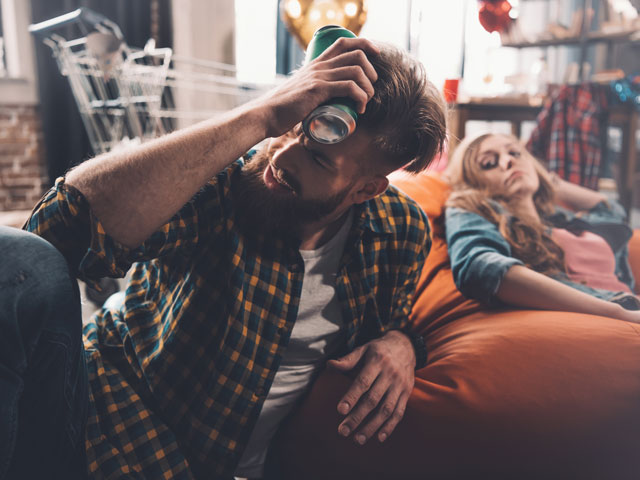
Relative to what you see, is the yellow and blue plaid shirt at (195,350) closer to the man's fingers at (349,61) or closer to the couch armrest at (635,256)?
the man's fingers at (349,61)

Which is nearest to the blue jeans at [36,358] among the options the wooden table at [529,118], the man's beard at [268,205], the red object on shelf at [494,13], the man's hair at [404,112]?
the man's beard at [268,205]

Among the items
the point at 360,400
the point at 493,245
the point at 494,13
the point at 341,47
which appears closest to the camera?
the point at 341,47

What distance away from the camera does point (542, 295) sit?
998mm

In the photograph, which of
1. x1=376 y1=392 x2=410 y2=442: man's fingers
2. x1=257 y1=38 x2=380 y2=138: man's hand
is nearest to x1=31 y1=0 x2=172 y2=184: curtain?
x1=257 y1=38 x2=380 y2=138: man's hand

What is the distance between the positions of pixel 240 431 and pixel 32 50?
3182 mm

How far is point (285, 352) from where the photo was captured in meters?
0.92

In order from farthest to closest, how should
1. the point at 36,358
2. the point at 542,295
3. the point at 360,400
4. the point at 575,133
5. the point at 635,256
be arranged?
1. the point at 575,133
2. the point at 635,256
3. the point at 542,295
4. the point at 360,400
5. the point at 36,358

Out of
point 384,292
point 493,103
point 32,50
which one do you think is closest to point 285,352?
point 384,292

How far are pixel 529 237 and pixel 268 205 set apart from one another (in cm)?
68

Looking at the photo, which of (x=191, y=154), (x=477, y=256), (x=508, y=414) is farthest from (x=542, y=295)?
(x=191, y=154)

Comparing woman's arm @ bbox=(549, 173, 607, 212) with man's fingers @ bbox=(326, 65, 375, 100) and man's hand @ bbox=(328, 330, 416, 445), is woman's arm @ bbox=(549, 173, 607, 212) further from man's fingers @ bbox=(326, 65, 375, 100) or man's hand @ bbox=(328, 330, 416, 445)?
man's fingers @ bbox=(326, 65, 375, 100)

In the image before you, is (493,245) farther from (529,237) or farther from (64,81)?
(64,81)

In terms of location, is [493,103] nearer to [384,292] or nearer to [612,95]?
[612,95]

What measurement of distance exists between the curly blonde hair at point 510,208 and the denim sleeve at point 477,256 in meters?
0.04
